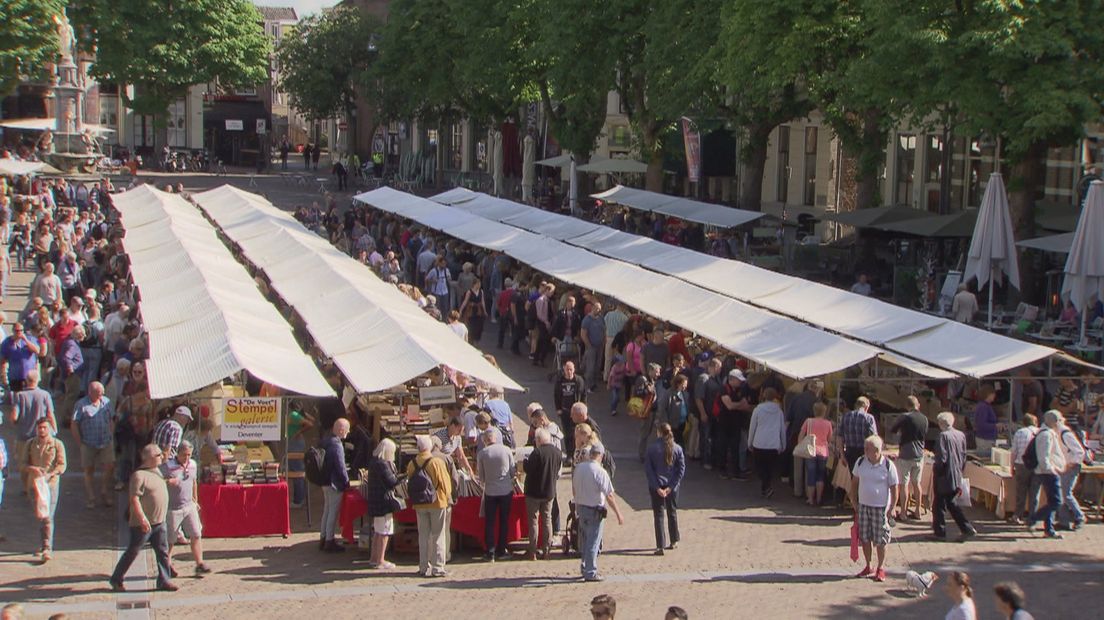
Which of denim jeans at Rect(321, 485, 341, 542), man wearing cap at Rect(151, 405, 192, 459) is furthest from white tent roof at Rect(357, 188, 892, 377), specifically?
man wearing cap at Rect(151, 405, 192, 459)

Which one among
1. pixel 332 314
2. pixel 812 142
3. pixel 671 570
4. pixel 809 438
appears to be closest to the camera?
pixel 671 570

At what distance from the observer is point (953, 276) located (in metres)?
27.1

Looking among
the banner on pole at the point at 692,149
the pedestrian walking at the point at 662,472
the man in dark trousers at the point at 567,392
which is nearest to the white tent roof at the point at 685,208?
the banner on pole at the point at 692,149

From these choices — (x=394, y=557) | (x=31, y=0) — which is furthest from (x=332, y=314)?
(x=31, y=0)

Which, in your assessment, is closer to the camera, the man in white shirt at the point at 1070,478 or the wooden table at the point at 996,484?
the man in white shirt at the point at 1070,478

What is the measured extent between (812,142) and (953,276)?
1898 centimetres

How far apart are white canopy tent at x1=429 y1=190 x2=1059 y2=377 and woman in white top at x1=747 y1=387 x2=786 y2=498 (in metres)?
1.87

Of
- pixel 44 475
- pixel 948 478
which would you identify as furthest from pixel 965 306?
pixel 44 475

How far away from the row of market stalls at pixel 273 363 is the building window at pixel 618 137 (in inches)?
1398

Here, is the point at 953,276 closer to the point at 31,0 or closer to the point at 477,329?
the point at 477,329

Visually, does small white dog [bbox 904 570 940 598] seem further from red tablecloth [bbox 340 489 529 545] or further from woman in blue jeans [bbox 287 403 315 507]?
woman in blue jeans [bbox 287 403 315 507]

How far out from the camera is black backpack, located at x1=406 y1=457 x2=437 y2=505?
12.8 m

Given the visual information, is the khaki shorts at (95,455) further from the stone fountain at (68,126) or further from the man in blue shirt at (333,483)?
the stone fountain at (68,126)

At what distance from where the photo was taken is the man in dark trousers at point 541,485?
13.2 meters
